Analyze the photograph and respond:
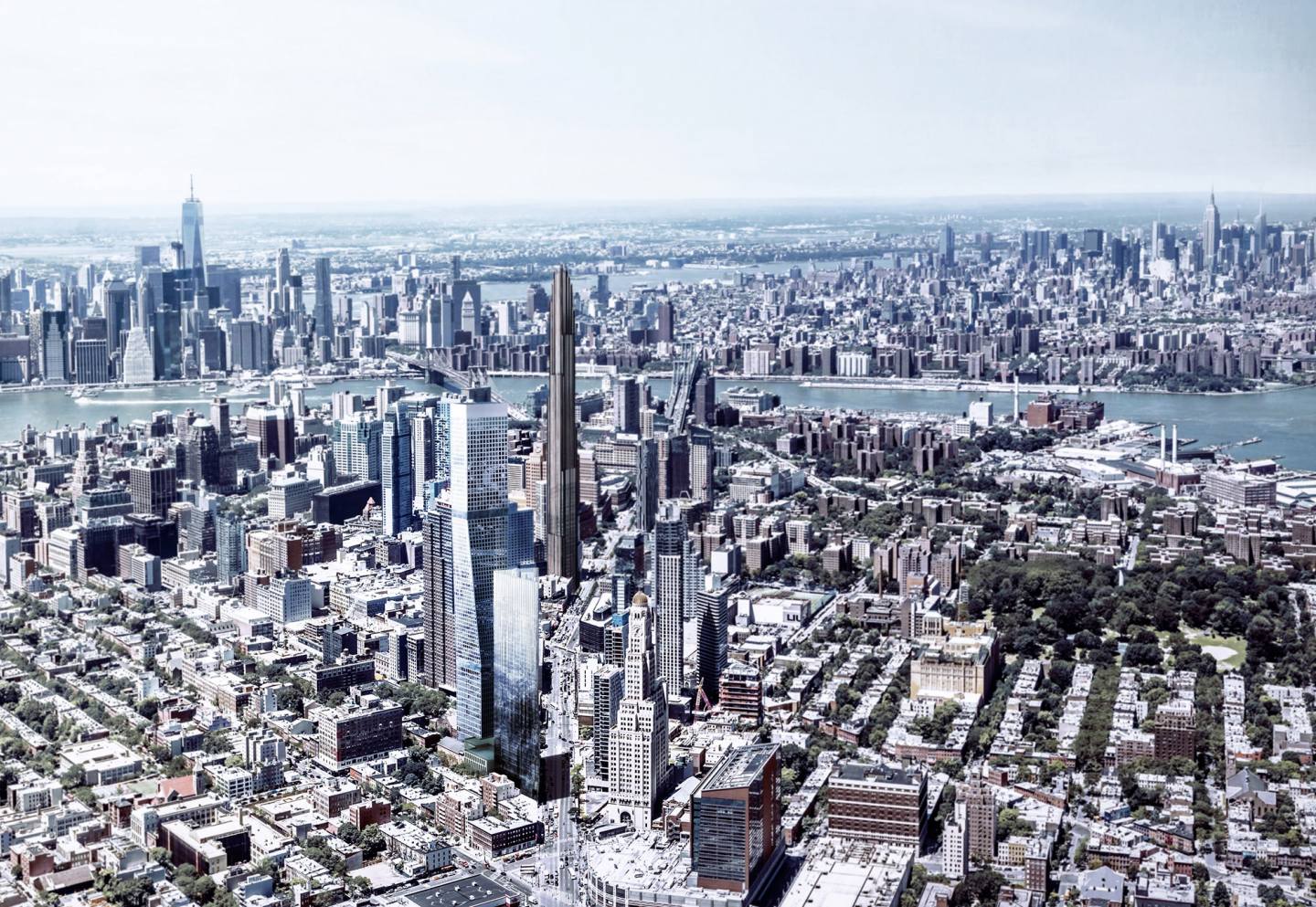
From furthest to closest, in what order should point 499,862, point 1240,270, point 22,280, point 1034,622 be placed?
point 22,280
point 1240,270
point 1034,622
point 499,862

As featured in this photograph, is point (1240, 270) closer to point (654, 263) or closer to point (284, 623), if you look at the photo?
point (654, 263)

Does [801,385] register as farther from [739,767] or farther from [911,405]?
[739,767]

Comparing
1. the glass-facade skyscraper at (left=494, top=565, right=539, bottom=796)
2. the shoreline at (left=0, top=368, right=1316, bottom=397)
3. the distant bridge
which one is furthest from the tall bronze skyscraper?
the shoreline at (left=0, top=368, right=1316, bottom=397)

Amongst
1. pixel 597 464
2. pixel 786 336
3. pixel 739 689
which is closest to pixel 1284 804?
pixel 739 689

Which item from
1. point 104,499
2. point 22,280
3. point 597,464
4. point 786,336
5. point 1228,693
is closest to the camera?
point 1228,693

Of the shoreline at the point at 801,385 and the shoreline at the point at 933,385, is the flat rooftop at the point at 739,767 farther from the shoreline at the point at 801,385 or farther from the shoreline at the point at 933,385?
the shoreline at the point at 801,385

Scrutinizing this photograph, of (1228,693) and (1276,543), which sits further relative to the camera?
(1276,543)

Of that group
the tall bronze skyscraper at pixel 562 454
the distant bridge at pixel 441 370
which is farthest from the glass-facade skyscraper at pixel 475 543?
the distant bridge at pixel 441 370

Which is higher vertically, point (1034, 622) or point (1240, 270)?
point (1240, 270)
